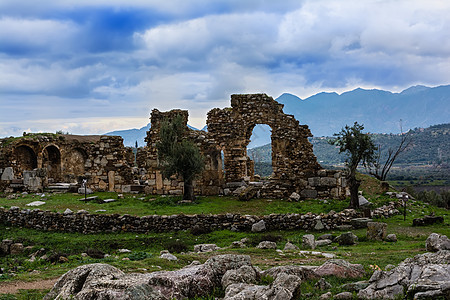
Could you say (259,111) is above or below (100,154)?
above

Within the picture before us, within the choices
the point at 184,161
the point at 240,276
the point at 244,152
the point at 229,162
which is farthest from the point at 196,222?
the point at 240,276

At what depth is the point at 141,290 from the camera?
6703 mm

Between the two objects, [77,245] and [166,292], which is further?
[77,245]

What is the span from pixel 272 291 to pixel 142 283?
7.18 ft

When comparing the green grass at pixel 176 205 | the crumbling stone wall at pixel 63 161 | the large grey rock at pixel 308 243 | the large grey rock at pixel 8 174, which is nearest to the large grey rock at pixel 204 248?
the large grey rock at pixel 308 243

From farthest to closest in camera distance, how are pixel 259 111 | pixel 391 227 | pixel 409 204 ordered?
pixel 259 111 < pixel 409 204 < pixel 391 227

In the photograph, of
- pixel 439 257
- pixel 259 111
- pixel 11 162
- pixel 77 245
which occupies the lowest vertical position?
pixel 77 245

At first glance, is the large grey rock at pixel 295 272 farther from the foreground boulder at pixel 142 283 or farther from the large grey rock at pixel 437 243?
the large grey rock at pixel 437 243

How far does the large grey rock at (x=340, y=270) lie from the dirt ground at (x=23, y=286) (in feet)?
20.6

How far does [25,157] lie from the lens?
3447 centimetres

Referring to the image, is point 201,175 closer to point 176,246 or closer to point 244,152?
point 244,152

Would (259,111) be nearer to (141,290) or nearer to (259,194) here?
(259,194)

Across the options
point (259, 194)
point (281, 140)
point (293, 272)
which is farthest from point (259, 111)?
point (293, 272)

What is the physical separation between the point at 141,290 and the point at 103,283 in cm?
79
